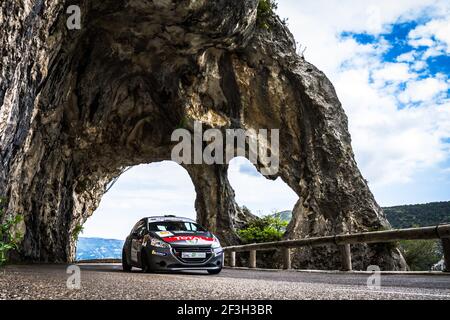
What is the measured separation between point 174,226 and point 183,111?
33.6 ft

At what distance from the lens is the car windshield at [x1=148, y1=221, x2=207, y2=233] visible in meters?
11.8

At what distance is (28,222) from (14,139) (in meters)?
9.22

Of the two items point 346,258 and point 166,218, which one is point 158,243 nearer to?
point 166,218

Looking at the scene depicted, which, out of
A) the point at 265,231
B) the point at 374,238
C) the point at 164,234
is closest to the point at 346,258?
the point at 374,238

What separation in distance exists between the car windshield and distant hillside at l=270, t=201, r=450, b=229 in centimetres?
3349

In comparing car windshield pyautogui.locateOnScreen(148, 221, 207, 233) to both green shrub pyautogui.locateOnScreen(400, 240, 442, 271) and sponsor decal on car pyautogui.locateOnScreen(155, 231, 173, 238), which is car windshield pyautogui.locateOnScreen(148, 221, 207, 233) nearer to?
sponsor decal on car pyautogui.locateOnScreen(155, 231, 173, 238)

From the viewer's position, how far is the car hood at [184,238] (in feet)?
35.6

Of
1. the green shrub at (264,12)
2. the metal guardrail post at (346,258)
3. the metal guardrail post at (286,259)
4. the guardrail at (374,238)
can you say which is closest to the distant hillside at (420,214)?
the green shrub at (264,12)

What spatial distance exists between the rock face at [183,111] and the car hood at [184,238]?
19.5 feet

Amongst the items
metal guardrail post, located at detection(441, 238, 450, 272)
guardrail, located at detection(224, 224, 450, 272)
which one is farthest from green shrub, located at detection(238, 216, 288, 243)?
metal guardrail post, located at detection(441, 238, 450, 272)

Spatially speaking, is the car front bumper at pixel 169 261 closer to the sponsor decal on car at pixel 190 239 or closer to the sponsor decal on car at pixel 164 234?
the sponsor decal on car at pixel 190 239

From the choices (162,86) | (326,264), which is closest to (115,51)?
(162,86)

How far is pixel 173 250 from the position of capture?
35.1ft
